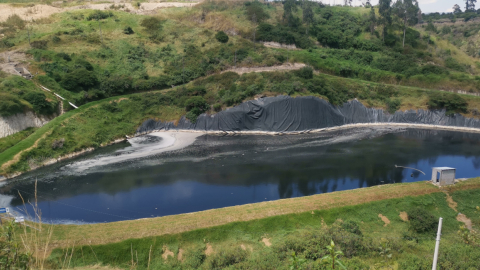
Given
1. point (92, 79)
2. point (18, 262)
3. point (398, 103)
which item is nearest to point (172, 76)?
point (92, 79)

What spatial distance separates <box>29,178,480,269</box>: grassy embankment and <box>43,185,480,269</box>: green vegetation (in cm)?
6

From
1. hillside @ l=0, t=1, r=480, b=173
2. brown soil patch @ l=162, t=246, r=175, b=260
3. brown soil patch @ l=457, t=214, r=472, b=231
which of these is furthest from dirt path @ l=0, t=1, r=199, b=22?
brown soil patch @ l=457, t=214, r=472, b=231

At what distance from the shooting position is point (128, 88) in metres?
58.4

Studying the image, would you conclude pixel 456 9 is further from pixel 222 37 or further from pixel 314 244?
pixel 314 244

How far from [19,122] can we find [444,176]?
158ft

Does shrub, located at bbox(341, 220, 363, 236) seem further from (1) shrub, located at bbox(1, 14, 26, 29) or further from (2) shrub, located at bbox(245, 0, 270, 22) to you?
(1) shrub, located at bbox(1, 14, 26, 29)

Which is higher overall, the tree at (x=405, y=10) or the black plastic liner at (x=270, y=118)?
the tree at (x=405, y=10)

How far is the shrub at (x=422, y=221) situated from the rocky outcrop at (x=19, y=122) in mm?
44555

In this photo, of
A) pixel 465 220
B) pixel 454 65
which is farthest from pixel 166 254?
pixel 454 65

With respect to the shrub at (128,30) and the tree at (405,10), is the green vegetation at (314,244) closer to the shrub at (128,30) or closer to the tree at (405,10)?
the shrub at (128,30)

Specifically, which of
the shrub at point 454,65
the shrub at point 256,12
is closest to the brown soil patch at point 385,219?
the shrub at point 454,65

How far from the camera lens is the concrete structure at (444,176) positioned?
30.2 m

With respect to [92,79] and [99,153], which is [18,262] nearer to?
[99,153]

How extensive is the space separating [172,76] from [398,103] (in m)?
40.8
